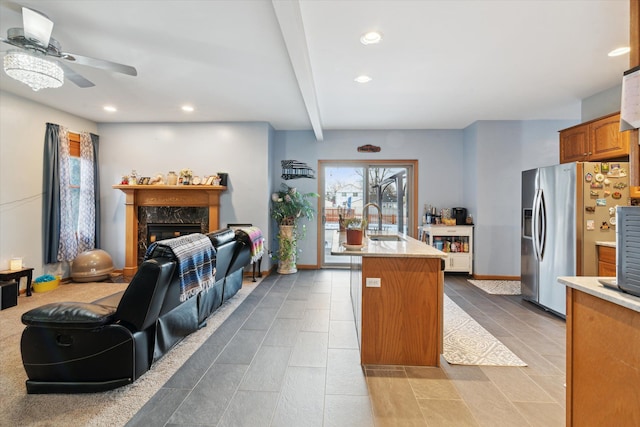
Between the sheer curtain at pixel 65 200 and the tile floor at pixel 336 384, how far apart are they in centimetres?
351

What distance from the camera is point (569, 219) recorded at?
3.41 m

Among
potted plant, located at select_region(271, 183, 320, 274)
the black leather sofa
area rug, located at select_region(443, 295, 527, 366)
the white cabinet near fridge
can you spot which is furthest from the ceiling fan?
the white cabinet near fridge

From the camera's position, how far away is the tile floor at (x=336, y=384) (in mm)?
1793

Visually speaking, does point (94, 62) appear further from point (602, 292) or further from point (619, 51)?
point (619, 51)

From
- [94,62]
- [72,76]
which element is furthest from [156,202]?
[94,62]

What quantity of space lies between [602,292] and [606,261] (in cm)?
281

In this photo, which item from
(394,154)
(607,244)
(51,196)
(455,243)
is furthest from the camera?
Result: (394,154)

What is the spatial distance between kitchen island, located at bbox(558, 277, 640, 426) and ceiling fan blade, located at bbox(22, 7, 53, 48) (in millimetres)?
3730

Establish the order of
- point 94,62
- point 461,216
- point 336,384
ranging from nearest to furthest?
point 336,384
point 94,62
point 461,216

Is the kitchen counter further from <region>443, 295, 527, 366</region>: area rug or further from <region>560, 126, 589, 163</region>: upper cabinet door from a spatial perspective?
<region>443, 295, 527, 366</region>: area rug

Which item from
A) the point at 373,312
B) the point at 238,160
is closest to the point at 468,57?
the point at 373,312

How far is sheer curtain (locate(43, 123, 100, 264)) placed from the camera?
14.9ft

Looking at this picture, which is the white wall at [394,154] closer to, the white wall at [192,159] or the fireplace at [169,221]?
the white wall at [192,159]

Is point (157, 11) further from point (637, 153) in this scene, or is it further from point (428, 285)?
point (637, 153)
